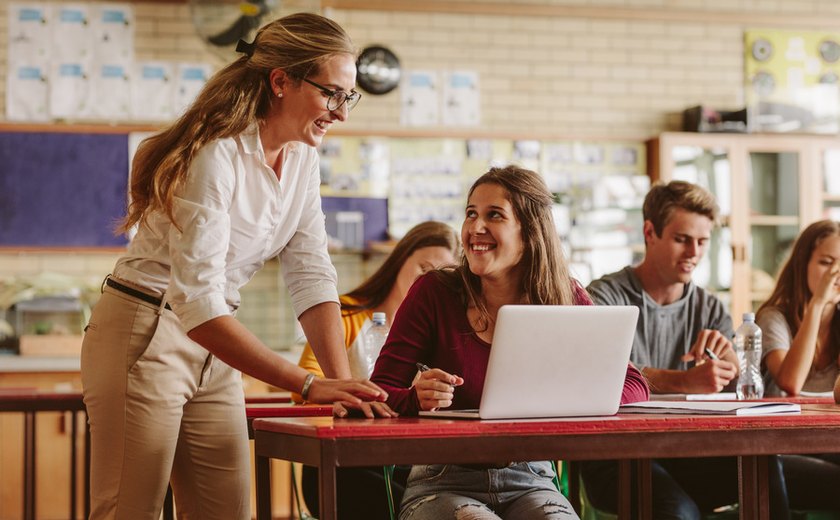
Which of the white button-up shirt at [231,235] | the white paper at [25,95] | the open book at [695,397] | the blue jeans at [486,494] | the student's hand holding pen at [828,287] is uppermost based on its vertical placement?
the white paper at [25,95]

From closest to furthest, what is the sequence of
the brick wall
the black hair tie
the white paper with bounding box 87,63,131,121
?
the black hair tie → the white paper with bounding box 87,63,131,121 → the brick wall

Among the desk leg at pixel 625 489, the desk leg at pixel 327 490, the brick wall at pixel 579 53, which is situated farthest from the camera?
the brick wall at pixel 579 53

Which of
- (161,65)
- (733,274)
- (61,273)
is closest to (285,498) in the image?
(61,273)

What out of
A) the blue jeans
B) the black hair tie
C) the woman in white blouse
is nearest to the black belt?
the woman in white blouse

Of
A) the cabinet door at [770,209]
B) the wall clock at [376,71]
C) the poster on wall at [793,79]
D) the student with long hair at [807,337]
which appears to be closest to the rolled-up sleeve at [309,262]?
the student with long hair at [807,337]

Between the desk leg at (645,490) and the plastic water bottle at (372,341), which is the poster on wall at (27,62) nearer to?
the plastic water bottle at (372,341)

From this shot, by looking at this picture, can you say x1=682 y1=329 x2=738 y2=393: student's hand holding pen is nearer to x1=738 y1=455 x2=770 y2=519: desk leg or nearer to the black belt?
x1=738 y1=455 x2=770 y2=519: desk leg

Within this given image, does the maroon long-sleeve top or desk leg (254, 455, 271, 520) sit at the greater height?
the maroon long-sleeve top

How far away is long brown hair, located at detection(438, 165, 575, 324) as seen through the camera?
240cm

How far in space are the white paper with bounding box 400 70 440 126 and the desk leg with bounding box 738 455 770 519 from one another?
445 cm

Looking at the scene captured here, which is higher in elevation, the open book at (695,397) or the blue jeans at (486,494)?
the open book at (695,397)

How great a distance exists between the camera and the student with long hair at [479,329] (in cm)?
212

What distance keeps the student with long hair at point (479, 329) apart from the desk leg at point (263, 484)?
184 millimetres

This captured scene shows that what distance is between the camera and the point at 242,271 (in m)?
2.32
